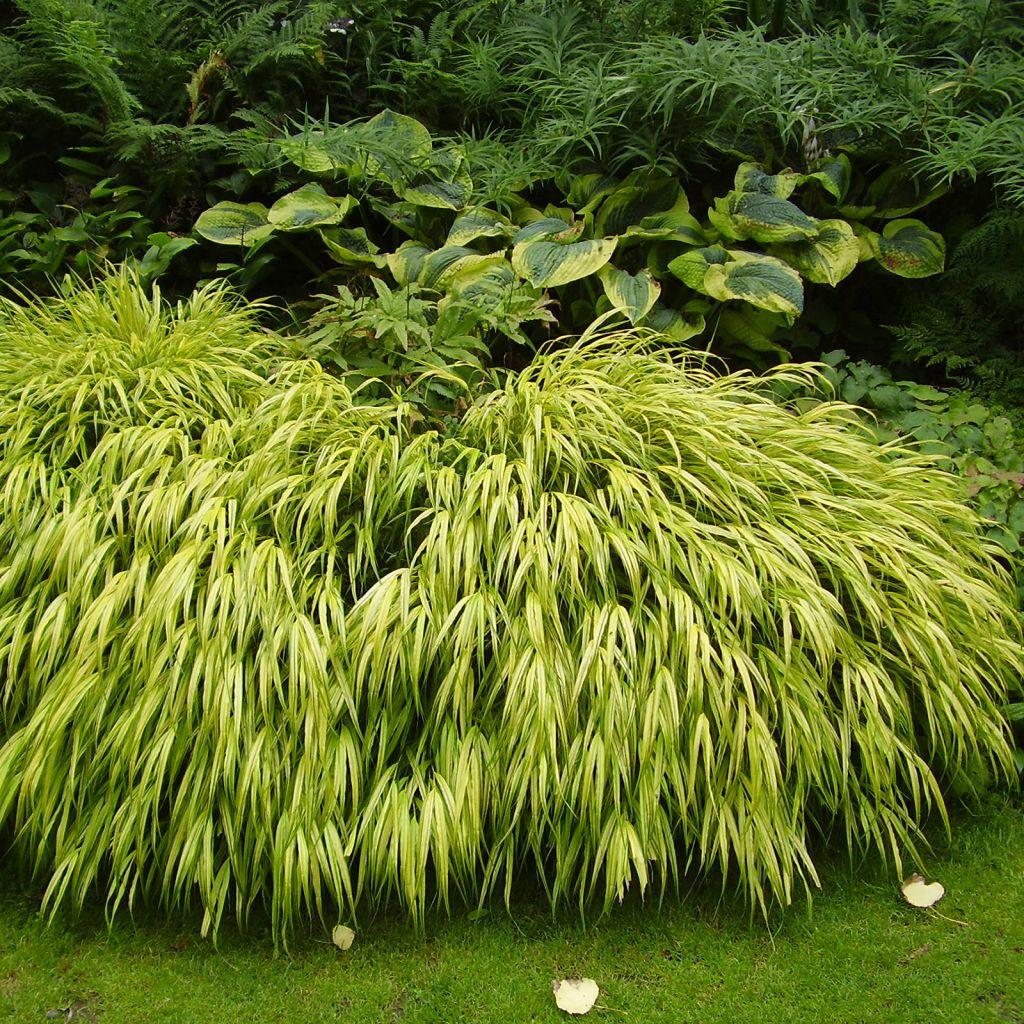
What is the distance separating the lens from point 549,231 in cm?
345

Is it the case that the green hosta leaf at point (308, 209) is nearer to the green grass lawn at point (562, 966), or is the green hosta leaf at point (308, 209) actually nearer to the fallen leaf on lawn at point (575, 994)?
the green grass lawn at point (562, 966)

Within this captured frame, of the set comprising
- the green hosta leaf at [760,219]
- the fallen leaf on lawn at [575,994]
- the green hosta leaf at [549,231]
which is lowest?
the fallen leaf on lawn at [575,994]

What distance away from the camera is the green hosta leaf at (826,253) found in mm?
3355

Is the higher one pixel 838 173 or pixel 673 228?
pixel 838 173

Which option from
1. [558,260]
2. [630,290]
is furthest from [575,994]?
[558,260]

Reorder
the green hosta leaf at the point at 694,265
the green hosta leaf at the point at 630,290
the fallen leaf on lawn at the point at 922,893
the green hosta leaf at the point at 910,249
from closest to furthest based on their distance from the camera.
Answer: the fallen leaf on lawn at the point at 922,893 < the green hosta leaf at the point at 630,290 < the green hosta leaf at the point at 694,265 < the green hosta leaf at the point at 910,249

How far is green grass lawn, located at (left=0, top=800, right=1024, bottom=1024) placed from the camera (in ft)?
6.16

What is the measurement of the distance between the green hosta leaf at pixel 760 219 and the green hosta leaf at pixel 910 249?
1.05 feet

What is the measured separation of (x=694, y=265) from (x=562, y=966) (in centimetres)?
221

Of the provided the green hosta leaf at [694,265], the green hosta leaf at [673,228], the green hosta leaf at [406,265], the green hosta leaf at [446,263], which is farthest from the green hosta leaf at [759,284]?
the green hosta leaf at [406,265]

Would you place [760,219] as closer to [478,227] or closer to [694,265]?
[694,265]

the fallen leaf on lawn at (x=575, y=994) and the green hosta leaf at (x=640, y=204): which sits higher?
the green hosta leaf at (x=640, y=204)

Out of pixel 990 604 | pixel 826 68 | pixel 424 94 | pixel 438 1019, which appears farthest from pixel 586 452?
pixel 424 94

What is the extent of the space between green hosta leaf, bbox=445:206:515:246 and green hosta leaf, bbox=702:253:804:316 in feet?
2.47
